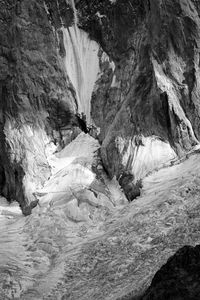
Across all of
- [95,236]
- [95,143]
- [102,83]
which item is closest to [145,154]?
[95,143]

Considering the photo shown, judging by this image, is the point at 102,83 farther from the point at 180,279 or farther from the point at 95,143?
the point at 180,279

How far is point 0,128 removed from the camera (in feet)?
115

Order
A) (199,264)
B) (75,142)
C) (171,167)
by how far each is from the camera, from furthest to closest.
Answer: (75,142) → (171,167) → (199,264)

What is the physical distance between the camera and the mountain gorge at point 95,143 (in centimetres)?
2016

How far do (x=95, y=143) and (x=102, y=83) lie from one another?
4694 mm

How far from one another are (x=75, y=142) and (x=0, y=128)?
13.6 feet

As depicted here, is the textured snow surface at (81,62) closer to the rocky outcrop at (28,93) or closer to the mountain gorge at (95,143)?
the mountain gorge at (95,143)

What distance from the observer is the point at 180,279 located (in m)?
11.4

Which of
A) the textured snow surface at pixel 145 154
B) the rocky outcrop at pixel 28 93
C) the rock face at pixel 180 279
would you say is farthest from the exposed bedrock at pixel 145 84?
the rock face at pixel 180 279

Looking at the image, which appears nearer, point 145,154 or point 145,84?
point 145,154

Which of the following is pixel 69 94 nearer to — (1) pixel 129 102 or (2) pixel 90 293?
(1) pixel 129 102

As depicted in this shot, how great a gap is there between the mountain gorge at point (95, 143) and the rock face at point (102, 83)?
0.07 m

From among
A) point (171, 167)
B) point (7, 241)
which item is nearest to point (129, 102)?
point (171, 167)

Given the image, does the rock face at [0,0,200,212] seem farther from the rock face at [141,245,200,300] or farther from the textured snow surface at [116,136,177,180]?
the rock face at [141,245,200,300]
